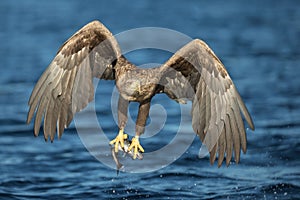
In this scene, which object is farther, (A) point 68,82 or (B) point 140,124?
(A) point 68,82

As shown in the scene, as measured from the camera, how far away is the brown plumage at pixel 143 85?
890cm

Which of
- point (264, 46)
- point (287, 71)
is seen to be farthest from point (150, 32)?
point (287, 71)

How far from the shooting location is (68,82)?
9.27m

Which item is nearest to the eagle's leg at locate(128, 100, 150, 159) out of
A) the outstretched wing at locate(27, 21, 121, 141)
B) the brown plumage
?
the brown plumage

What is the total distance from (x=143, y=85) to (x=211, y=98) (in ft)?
2.65

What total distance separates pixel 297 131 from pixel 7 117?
187 inches

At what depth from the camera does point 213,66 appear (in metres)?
8.95

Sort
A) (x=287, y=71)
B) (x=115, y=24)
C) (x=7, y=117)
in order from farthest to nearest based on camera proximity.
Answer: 1. (x=115, y=24)
2. (x=287, y=71)
3. (x=7, y=117)

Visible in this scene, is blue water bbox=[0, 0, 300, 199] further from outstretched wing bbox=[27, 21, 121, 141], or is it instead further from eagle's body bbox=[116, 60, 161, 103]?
eagle's body bbox=[116, 60, 161, 103]

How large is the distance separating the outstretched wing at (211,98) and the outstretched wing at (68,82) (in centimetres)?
A: 72

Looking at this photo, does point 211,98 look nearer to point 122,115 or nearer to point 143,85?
point 143,85

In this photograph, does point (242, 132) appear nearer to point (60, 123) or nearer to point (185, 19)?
point (60, 123)

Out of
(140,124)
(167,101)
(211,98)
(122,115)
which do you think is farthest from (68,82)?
(167,101)

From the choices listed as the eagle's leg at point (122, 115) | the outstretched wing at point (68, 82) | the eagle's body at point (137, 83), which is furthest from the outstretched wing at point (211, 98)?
the outstretched wing at point (68, 82)
